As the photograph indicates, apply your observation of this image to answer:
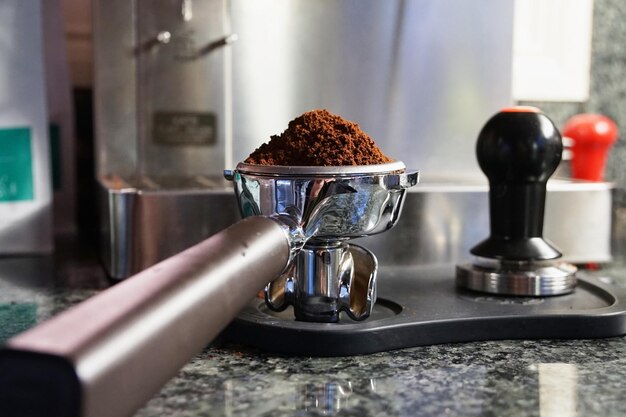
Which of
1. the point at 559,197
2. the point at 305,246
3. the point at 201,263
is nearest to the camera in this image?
the point at 201,263

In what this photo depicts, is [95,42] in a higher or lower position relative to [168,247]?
higher

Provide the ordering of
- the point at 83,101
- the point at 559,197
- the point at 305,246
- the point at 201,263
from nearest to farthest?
the point at 201,263
the point at 305,246
the point at 559,197
the point at 83,101

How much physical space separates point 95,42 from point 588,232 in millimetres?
546

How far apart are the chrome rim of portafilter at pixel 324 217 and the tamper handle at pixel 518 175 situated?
0.13m

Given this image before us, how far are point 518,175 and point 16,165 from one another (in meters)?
0.52

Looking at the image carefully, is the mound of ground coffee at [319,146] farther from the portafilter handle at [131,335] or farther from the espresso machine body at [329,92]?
the espresso machine body at [329,92]

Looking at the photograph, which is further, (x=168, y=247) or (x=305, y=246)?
(x=168, y=247)

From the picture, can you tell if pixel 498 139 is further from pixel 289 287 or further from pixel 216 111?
pixel 216 111

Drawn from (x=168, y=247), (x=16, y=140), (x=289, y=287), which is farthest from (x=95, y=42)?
(x=289, y=287)

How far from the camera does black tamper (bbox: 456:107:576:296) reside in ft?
1.90

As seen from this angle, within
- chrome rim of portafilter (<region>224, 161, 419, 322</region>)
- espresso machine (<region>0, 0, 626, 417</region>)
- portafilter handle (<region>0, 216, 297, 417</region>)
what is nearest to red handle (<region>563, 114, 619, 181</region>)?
espresso machine (<region>0, 0, 626, 417</region>)

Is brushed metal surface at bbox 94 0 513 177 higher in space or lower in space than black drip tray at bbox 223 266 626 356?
higher

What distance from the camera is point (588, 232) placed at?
770 mm

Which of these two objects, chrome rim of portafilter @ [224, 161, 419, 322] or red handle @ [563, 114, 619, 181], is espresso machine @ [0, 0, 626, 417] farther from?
red handle @ [563, 114, 619, 181]
